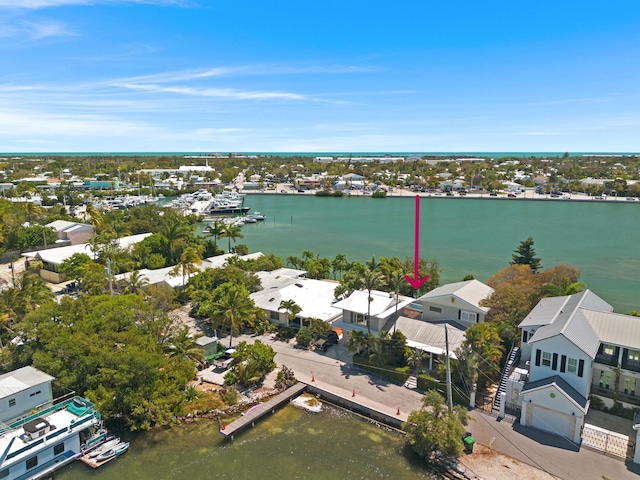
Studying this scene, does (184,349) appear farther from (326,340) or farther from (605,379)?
(605,379)

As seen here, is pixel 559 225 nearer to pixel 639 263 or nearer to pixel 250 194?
pixel 639 263

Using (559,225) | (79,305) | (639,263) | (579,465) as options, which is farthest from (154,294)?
(559,225)

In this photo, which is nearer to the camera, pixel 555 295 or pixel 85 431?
pixel 85 431

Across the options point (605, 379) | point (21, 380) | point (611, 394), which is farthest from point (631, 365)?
point (21, 380)

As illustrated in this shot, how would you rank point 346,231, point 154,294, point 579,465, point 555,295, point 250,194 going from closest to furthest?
1. point 579,465
2. point 555,295
3. point 154,294
4. point 346,231
5. point 250,194

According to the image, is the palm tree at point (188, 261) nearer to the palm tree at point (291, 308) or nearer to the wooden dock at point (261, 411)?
the palm tree at point (291, 308)

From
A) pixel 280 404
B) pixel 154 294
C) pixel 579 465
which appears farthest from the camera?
pixel 154 294

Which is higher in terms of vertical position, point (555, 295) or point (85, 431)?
point (555, 295)

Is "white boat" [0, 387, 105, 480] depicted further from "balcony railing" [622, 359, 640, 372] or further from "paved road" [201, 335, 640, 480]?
"balcony railing" [622, 359, 640, 372]
